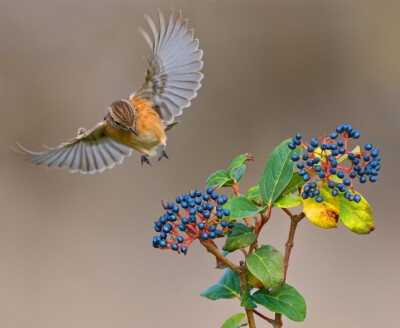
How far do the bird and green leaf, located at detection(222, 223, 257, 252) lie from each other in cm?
126

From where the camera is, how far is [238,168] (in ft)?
6.08

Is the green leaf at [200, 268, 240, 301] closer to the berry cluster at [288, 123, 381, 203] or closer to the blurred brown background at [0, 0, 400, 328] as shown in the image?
the berry cluster at [288, 123, 381, 203]

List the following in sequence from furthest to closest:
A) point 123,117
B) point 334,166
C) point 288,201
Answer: point 123,117, point 288,201, point 334,166

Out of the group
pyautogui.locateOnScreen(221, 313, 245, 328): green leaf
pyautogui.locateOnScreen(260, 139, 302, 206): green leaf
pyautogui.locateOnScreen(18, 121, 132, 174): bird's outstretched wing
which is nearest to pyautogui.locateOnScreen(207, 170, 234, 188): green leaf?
pyautogui.locateOnScreen(260, 139, 302, 206): green leaf

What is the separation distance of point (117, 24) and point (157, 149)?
11.7ft

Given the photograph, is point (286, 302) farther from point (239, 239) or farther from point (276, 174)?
point (276, 174)

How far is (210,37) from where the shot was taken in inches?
241

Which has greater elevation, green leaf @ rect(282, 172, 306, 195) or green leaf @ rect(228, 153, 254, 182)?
green leaf @ rect(228, 153, 254, 182)

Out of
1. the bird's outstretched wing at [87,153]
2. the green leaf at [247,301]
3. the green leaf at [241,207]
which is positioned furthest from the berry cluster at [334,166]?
the bird's outstretched wing at [87,153]

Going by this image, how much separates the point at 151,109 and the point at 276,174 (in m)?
1.36

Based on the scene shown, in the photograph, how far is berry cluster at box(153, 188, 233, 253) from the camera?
1.54 m

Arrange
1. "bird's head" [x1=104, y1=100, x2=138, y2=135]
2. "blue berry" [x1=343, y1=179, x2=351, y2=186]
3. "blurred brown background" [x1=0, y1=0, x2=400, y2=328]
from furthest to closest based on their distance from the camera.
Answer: "blurred brown background" [x1=0, y1=0, x2=400, y2=328]
"bird's head" [x1=104, y1=100, x2=138, y2=135]
"blue berry" [x1=343, y1=179, x2=351, y2=186]

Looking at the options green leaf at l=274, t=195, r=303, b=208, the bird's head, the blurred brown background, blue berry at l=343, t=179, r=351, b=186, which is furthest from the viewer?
the blurred brown background

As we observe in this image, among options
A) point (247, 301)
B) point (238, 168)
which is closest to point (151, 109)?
point (238, 168)
